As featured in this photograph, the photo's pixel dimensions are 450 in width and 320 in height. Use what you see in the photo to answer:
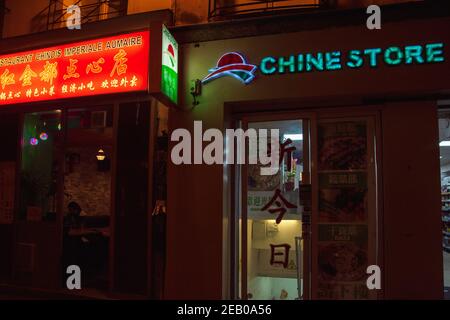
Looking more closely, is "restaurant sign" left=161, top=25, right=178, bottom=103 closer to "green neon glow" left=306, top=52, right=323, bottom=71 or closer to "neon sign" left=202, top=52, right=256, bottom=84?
"neon sign" left=202, top=52, right=256, bottom=84

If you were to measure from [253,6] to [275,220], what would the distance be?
3444 millimetres

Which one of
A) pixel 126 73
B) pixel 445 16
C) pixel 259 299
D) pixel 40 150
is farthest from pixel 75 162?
pixel 445 16

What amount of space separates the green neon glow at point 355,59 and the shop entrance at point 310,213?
0.77m

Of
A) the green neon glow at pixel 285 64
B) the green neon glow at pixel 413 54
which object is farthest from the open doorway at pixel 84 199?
the green neon glow at pixel 413 54

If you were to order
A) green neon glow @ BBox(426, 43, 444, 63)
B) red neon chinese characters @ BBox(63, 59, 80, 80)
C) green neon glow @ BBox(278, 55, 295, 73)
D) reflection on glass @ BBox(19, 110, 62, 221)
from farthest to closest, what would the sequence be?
1. reflection on glass @ BBox(19, 110, 62, 221)
2. red neon chinese characters @ BBox(63, 59, 80, 80)
3. green neon glow @ BBox(278, 55, 295, 73)
4. green neon glow @ BBox(426, 43, 444, 63)

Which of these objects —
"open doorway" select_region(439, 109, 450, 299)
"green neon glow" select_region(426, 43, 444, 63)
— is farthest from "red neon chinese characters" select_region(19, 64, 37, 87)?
"open doorway" select_region(439, 109, 450, 299)

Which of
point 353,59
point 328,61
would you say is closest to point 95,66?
point 328,61

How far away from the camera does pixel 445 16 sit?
5.42 m

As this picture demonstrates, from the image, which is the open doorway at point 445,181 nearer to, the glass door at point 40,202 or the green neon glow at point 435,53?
the green neon glow at point 435,53

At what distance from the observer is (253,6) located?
258 inches

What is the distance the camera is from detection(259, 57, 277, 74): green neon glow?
599 centimetres

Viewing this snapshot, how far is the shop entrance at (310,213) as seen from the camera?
19.3 feet

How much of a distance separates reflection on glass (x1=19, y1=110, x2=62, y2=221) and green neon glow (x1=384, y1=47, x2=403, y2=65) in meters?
5.52

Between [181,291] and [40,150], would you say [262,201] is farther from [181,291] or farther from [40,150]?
[40,150]
